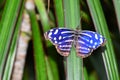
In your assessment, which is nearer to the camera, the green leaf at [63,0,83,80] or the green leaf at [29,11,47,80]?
the green leaf at [63,0,83,80]

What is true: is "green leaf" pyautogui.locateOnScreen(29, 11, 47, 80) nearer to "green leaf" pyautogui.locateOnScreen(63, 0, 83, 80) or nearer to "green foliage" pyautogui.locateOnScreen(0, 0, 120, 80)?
"green foliage" pyautogui.locateOnScreen(0, 0, 120, 80)

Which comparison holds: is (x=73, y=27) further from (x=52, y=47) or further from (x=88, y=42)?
(x=52, y=47)

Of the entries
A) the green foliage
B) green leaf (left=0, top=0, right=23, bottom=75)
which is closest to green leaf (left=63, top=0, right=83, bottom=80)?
the green foliage

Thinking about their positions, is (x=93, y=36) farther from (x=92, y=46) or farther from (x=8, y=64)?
(x=8, y=64)

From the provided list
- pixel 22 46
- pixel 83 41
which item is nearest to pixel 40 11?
pixel 22 46

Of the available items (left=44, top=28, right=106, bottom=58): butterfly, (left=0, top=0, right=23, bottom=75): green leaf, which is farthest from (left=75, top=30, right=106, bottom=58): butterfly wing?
(left=0, top=0, right=23, bottom=75): green leaf

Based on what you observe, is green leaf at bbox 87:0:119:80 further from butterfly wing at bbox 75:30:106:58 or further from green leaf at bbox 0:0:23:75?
green leaf at bbox 0:0:23:75

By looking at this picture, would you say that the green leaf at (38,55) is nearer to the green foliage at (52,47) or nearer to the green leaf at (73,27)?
the green foliage at (52,47)

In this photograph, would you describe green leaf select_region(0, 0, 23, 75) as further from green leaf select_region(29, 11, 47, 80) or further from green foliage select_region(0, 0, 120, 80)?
green leaf select_region(29, 11, 47, 80)
